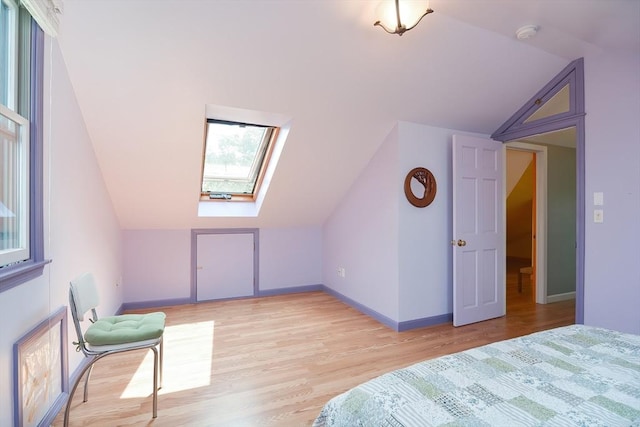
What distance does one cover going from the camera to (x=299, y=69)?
2.15 metres

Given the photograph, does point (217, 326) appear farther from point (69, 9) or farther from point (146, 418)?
point (69, 9)

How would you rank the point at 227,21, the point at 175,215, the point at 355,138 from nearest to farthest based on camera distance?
the point at 227,21 → the point at 355,138 → the point at 175,215

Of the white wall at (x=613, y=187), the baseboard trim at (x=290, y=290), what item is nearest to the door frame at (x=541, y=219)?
the white wall at (x=613, y=187)

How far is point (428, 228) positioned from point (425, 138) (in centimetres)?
91

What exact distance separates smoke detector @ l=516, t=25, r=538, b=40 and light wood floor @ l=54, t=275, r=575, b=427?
2454 millimetres

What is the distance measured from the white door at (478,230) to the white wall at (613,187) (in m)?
0.85

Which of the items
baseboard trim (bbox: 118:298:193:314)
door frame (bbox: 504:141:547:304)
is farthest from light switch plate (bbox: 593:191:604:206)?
baseboard trim (bbox: 118:298:193:314)

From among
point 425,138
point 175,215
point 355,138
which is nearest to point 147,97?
point 175,215

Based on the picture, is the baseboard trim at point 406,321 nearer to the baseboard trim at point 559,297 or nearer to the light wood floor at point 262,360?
the light wood floor at point 262,360

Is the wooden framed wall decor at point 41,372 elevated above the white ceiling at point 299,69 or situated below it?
below

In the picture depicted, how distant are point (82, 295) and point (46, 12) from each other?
1.48 metres

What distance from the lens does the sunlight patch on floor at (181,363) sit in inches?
76.5

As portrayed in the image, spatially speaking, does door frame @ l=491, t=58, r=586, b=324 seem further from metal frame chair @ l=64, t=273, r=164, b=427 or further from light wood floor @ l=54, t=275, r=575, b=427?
metal frame chair @ l=64, t=273, r=164, b=427

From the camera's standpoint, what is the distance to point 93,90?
2.07m
